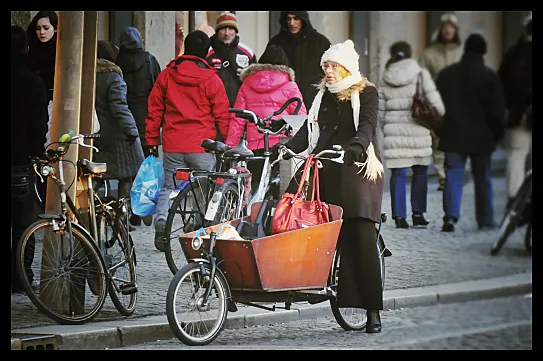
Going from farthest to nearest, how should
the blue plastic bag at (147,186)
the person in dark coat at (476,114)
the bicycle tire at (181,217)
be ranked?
the blue plastic bag at (147,186) → the bicycle tire at (181,217) → the person in dark coat at (476,114)

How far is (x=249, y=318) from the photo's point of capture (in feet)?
29.1

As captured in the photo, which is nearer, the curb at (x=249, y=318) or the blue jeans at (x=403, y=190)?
the curb at (x=249, y=318)

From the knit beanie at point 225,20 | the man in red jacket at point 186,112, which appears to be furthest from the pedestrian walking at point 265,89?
the knit beanie at point 225,20

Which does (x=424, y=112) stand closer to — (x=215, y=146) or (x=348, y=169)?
(x=215, y=146)

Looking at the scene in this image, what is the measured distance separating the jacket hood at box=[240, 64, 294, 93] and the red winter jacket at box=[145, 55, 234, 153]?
569 mm

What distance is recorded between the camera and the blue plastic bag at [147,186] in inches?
414

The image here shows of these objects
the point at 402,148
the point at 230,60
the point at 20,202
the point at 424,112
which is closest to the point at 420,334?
the point at 20,202

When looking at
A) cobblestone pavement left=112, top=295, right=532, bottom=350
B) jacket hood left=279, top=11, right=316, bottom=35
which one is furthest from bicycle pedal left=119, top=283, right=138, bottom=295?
jacket hood left=279, top=11, right=316, bottom=35

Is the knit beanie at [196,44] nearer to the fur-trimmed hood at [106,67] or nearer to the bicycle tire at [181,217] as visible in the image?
the bicycle tire at [181,217]

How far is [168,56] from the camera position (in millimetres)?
12953

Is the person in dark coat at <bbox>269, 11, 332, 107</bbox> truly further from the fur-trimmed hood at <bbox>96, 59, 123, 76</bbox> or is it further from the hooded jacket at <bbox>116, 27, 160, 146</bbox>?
the fur-trimmed hood at <bbox>96, 59, 123, 76</bbox>

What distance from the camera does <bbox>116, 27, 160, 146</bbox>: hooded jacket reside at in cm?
1223

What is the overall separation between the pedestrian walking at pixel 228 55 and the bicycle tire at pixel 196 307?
4.19m
